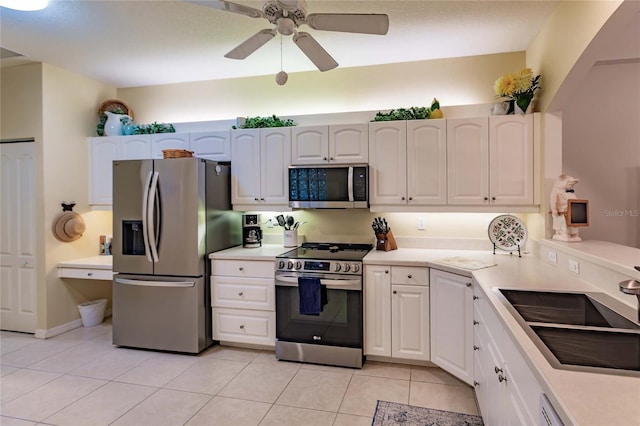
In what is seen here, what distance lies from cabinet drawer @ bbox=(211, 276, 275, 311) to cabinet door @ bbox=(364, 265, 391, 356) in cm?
88

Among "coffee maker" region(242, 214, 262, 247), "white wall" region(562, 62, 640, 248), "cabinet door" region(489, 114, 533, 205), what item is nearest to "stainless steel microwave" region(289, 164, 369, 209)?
"coffee maker" region(242, 214, 262, 247)

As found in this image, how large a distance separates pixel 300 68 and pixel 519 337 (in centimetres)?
329

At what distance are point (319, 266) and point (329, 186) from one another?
0.78 metres

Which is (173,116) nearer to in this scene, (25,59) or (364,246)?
(25,59)

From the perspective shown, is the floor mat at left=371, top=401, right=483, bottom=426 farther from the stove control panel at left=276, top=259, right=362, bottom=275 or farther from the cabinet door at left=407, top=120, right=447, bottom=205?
the cabinet door at left=407, top=120, right=447, bottom=205

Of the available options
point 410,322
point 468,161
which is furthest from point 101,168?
point 468,161

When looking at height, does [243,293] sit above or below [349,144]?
below

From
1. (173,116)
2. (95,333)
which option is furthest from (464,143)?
(95,333)

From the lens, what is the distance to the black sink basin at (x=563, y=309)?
1.57m

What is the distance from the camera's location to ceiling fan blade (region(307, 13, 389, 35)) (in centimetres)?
186

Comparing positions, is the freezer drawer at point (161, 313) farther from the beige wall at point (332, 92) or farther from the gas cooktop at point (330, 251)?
the beige wall at point (332, 92)

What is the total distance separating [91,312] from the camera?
13.1ft

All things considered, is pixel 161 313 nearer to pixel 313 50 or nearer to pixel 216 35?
pixel 216 35

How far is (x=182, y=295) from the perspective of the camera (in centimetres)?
323
